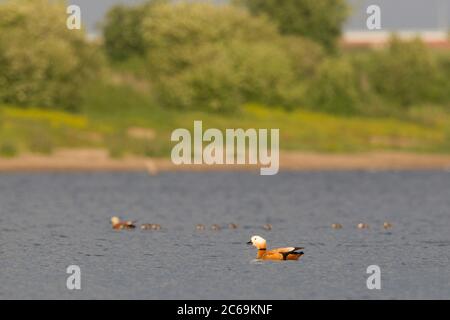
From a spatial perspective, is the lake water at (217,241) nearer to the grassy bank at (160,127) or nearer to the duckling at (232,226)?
the duckling at (232,226)

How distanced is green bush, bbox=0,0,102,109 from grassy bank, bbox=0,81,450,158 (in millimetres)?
2037

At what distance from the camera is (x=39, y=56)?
143m

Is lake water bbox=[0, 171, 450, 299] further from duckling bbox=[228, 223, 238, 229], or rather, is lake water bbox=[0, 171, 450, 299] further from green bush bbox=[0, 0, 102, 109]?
green bush bbox=[0, 0, 102, 109]

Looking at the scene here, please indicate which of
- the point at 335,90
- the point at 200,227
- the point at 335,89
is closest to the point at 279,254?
the point at 200,227

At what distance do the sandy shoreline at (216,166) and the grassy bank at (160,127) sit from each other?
758mm

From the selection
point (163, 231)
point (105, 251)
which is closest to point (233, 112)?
point (163, 231)

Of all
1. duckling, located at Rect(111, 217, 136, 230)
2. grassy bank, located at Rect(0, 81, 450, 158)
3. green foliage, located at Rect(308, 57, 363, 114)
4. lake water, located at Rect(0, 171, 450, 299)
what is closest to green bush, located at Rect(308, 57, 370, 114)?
green foliage, located at Rect(308, 57, 363, 114)

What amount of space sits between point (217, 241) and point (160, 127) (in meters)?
78.8

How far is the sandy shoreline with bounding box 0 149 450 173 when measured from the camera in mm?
124500

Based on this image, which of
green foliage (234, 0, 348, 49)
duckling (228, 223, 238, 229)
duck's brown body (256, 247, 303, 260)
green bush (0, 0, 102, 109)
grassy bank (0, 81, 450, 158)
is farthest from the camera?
green foliage (234, 0, 348, 49)

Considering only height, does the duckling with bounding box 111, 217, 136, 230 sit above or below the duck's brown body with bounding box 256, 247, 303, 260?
above

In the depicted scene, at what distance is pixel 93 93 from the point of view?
499ft

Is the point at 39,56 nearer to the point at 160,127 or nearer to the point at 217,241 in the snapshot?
the point at 160,127
